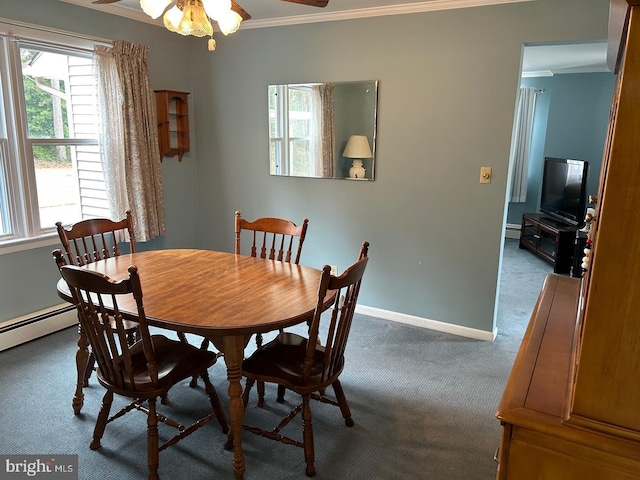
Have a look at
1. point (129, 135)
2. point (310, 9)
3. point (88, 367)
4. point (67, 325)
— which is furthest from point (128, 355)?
point (310, 9)

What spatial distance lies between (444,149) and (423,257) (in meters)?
0.81

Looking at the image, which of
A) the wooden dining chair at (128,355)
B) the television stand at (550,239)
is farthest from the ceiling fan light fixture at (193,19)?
the television stand at (550,239)

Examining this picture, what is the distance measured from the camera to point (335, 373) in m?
2.02

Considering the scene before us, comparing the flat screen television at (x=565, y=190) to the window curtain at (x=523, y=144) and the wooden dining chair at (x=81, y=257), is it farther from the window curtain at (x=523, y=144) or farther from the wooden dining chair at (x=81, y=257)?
the wooden dining chair at (x=81, y=257)

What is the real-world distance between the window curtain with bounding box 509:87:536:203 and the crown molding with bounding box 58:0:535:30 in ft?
13.2

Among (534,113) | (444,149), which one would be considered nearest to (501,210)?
(444,149)

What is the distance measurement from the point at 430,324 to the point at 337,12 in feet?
7.98

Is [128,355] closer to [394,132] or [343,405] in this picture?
[343,405]

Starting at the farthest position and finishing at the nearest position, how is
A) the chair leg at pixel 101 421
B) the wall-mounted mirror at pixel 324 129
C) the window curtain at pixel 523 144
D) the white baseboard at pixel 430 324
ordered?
the window curtain at pixel 523 144
the wall-mounted mirror at pixel 324 129
the white baseboard at pixel 430 324
the chair leg at pixel 101 421

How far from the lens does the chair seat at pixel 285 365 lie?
76.2 inches

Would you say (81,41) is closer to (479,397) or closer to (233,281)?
(233,281)

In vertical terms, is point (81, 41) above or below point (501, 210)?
above

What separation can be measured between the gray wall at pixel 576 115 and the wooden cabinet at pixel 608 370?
5.63 meters

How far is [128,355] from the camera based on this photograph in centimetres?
178
